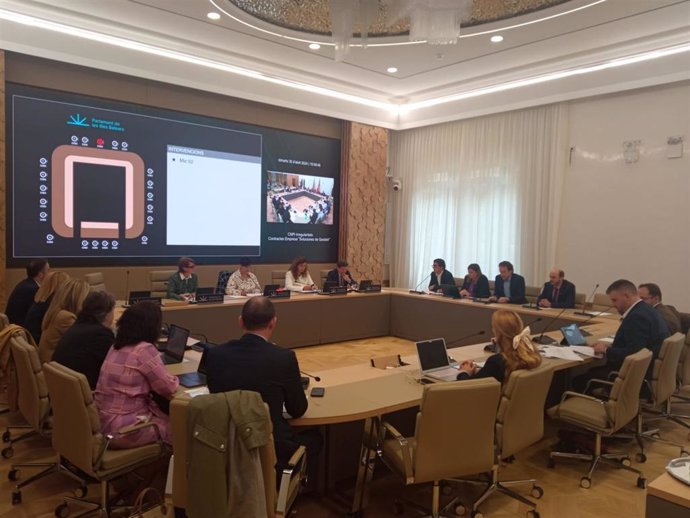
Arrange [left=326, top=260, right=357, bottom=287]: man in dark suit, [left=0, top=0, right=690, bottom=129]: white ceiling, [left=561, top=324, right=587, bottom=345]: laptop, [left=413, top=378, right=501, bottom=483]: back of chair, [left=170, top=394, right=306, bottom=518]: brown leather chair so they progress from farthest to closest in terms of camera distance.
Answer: [left=326, top=260, right=357, bottom=287]: man in dark suit, [left=0, top=0, right=690, bottom=129]: white ceiling, [left=561, top=324, right=587, bottom=345]: laptop, [left=413, top=378, right=501, bottom=483]: back of chair, [left=170, top=394, right=306, bottom=518]: brown leather chair

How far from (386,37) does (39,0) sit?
392 centimetres

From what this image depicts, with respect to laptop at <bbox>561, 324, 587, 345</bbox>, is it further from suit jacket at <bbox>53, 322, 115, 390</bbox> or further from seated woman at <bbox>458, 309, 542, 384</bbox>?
suit jacket at <bbox>53, 322, 115, 390</bbox>

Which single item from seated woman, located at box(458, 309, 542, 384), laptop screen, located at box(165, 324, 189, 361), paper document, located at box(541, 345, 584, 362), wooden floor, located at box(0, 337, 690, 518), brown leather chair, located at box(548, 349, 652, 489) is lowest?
wooden floor, located at box(0, 337, 690, 518)

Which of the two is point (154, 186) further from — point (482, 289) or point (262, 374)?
point (262, 374)

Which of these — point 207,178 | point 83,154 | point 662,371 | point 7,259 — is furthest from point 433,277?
point 7,259

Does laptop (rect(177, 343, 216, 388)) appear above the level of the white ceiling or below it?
below

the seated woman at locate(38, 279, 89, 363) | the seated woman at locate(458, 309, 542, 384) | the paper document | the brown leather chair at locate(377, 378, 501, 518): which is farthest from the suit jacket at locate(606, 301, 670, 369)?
the seated woman at locate(38, 279, 89, 363)

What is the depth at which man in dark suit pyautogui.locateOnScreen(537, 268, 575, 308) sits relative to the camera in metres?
5.94

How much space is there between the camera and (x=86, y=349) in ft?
8.67

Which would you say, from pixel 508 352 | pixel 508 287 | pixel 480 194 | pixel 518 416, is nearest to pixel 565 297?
pixel 508 287

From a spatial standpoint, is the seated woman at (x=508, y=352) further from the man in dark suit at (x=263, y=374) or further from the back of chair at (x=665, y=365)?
the back of chair at (x=665, y=365)

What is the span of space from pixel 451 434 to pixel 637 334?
6.67ft

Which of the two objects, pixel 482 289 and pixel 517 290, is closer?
pixel 517 290

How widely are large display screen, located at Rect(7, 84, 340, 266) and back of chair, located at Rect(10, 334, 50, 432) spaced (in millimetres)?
3822
